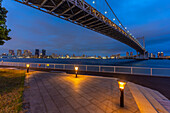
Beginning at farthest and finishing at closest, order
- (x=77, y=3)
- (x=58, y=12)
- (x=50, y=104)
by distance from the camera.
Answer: (x=58, y=12) < (x=77, y=3) < (x=50, y=104)

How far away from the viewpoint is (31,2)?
1349 cm

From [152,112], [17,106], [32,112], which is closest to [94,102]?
[152,112]

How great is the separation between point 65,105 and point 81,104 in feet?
2.15

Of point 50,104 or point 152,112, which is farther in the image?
point 50,104

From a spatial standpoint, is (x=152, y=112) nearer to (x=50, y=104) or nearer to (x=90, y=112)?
(x=90, y=112)

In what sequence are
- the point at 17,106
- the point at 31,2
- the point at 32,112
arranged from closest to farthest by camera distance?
1. the point at 32,112
2. the point at 17,106
3. the point at 31,2

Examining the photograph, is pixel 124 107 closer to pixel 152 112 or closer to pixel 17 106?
pixel 152 112

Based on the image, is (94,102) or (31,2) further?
(31,2)

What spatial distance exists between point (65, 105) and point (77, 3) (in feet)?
56.4

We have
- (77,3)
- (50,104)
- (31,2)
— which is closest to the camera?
(50,104)

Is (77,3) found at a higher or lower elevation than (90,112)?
higher

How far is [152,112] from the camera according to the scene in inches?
104

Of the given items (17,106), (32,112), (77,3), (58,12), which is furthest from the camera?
(58,12)

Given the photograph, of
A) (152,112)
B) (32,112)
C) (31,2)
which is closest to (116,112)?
(152,112)
